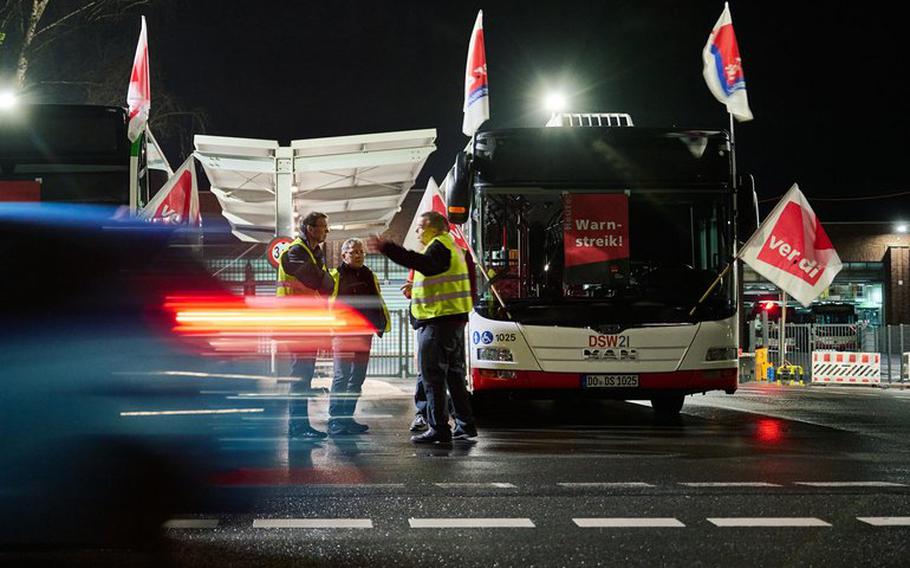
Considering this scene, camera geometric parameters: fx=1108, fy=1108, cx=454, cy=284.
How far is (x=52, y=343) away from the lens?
5129 millimetres

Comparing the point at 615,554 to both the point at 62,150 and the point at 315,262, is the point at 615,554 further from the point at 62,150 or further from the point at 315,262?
the point at 62,150

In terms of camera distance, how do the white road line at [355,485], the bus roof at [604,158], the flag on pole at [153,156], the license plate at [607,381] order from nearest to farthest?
the white road line at [355,485] → the license plate at [607,381] → the bus roof at [604,158] → the flag on pole at [153,156]

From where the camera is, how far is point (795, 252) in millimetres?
13508

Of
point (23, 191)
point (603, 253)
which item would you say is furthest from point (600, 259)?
point (23, 191)

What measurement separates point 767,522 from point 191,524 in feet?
9.47

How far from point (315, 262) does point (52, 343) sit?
4.36 metres

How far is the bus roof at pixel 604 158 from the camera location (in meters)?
11.5

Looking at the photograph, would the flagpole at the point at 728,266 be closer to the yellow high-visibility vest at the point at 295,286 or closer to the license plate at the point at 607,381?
the license plate at the point at 607,381

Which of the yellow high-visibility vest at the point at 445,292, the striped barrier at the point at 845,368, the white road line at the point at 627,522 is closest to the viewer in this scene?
the white road line at the point at 627,522

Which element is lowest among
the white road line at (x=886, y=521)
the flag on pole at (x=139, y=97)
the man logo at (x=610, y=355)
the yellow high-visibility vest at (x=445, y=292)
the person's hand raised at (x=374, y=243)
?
the white road line at (x=886, y=521)

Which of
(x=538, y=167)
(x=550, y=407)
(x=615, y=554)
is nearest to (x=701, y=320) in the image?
(x=538, y=167)

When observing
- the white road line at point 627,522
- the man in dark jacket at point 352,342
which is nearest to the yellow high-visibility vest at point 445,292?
the man in dark jacket at point 352,342

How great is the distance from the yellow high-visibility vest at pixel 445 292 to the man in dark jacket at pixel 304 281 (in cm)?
83

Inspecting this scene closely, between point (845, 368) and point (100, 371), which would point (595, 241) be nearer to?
point (100, 371)
